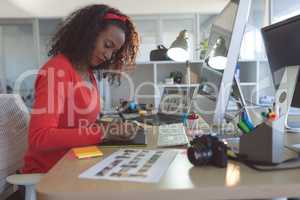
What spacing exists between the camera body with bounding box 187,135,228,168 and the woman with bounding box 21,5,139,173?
40 centimetres

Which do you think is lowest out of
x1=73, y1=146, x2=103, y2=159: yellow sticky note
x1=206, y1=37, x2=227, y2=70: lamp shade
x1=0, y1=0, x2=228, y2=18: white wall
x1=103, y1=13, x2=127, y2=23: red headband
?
x1=73, y1=146, x2=103, y2=159: yellow sticky note

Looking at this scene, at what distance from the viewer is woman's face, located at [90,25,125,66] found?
4.35 feet

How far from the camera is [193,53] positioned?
4.74 m

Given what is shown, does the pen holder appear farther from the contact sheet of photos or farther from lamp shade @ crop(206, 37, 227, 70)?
lamp shade @ crop(206, 37, 227, 70)

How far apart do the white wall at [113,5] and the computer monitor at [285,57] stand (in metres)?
3.33

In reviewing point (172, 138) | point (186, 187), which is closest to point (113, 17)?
point (172, 138)

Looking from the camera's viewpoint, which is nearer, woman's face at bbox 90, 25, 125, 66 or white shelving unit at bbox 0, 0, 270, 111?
woman's face at bbox 90, 25, 125, 66

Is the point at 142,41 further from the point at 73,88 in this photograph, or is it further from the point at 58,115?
the point at 58,115

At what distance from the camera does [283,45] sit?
1005mm

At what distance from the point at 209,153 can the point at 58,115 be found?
60cm

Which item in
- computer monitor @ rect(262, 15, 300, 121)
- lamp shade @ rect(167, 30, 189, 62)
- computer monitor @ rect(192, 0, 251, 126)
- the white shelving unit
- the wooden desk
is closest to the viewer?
the wooden desk

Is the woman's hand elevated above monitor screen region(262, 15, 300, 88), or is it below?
below

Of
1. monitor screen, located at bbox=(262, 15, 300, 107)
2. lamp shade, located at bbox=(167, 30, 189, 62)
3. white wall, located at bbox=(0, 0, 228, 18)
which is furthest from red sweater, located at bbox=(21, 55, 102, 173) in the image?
white wall, located at bbox=(0, 0, 228, 18)

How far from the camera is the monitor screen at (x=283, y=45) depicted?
928 mm
